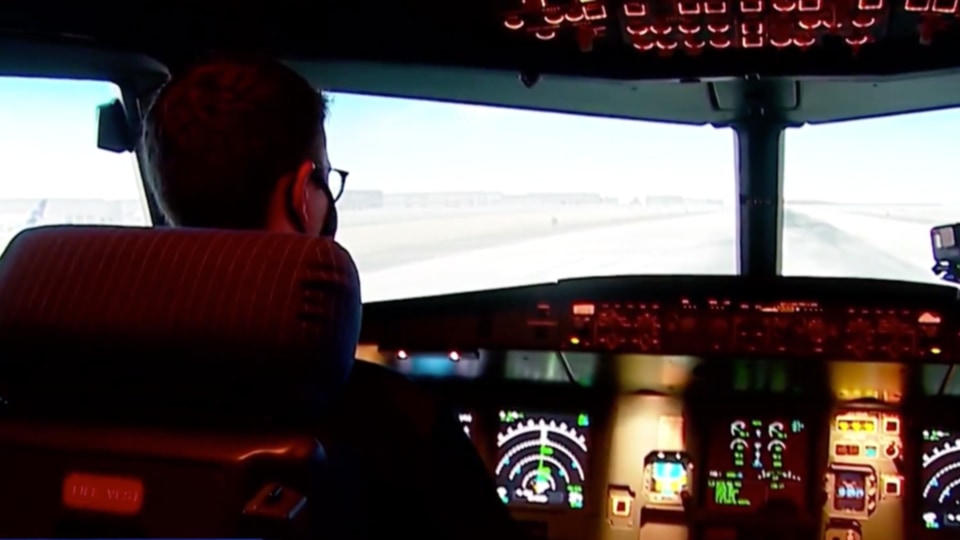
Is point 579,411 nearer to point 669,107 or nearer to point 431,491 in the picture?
point 669,107

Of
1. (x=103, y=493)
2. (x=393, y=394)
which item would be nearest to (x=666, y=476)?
(x=393, y=394)

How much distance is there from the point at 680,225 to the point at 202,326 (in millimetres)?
2671

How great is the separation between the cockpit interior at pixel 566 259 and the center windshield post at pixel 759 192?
11 millimetres

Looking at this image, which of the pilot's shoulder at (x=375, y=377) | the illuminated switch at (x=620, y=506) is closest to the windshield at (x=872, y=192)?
the illuminated switch at (x=620, y=506)

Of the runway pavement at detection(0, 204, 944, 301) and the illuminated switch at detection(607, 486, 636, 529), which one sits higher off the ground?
the runway pavement at detection(0, 204, 944, 301)

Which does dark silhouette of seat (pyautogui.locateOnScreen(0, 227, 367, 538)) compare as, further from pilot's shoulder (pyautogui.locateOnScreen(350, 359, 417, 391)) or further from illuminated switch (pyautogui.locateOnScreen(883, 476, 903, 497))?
illuminated switch (pyautogui.locateOnScreen(883, 476, 903, 497))

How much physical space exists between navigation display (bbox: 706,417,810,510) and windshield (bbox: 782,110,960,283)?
672 millimetres

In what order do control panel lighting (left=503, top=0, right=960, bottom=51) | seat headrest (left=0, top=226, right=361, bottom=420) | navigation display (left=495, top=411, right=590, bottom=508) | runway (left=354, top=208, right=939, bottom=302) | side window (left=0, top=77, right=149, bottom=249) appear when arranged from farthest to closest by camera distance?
runway (left=354, top=208, right=939, bottom=302)
side window (left=0, top=77, right=149, bottom=249)
navigation display (left=495, top=411, right=590, bottom=508)
control panel lighting (left=503, top=0, right=960, bottom=51)
seat headrest (left=0, top=226, right=361, bottom=420)

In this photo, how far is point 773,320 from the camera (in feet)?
Answer: 8.50

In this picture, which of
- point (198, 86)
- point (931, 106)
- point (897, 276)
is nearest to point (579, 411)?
point (897, 276)

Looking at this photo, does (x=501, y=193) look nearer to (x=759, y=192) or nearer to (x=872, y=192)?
(x=759, y=192)

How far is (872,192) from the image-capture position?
11.4 ft

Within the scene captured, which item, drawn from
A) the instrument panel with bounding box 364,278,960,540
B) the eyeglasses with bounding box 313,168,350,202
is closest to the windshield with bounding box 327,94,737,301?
the instrument panel with bounding box 364,278,960,540

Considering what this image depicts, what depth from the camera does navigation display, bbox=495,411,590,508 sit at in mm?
2893
